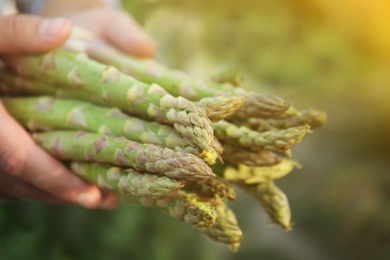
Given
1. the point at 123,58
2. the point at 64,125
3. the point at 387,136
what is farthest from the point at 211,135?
the point at 387,136

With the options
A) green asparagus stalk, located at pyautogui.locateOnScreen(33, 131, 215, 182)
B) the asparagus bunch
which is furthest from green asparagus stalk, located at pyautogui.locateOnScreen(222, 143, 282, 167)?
green asparagus stalk, located at pyautogui.locateOnScreen(33, 131, 215, 182)

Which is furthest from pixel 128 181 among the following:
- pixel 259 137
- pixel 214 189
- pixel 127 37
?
pixel 127 37

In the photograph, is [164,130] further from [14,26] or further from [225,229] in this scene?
[14,26]

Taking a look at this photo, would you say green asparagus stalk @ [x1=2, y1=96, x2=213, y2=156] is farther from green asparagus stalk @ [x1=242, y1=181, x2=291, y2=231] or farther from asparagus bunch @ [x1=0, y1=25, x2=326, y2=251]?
green asparagus stalk @ [x1=242, y1=181, x2=291, y2=231]

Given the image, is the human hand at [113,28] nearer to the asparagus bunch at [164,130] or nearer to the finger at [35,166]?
the asparagus bunch at [164,130]

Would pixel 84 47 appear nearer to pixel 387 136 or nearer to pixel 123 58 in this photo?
pixel 123 58
